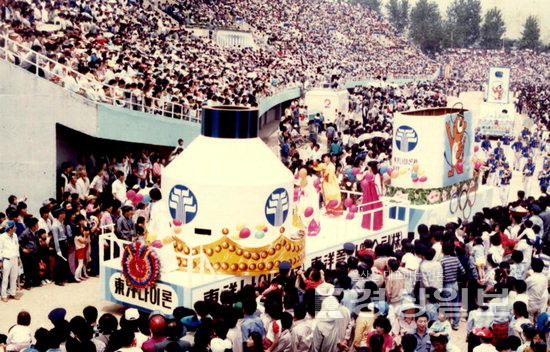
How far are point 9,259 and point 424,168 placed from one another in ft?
30.0

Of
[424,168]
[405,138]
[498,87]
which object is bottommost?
[424,168]

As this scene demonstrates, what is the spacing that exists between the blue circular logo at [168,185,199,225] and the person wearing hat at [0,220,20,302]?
7.98ft

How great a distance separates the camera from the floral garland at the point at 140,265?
423 inches

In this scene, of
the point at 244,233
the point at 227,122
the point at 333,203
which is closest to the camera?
the point at 244,233

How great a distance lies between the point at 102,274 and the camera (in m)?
11.4

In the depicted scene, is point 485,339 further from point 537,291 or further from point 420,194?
point 420,194

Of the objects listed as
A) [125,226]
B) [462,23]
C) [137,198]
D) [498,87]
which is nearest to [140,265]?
[125,226]

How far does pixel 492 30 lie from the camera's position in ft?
393

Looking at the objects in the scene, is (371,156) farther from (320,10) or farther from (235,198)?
(320,10)

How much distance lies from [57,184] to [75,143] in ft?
4.50

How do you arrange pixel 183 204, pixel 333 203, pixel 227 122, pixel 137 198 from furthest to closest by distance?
pixel 333 203, pixel 137 198, pixel 227 122, pixel 183 204

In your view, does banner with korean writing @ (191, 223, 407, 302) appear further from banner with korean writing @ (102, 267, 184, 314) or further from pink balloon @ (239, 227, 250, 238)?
pink balloon @ (239, 227, 250, 238)

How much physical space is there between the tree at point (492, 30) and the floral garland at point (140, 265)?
116173 mm

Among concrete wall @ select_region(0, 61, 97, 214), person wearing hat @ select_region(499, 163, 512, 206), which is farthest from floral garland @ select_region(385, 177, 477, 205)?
concrete wall @ select_region(0, 61, 97, 214)
